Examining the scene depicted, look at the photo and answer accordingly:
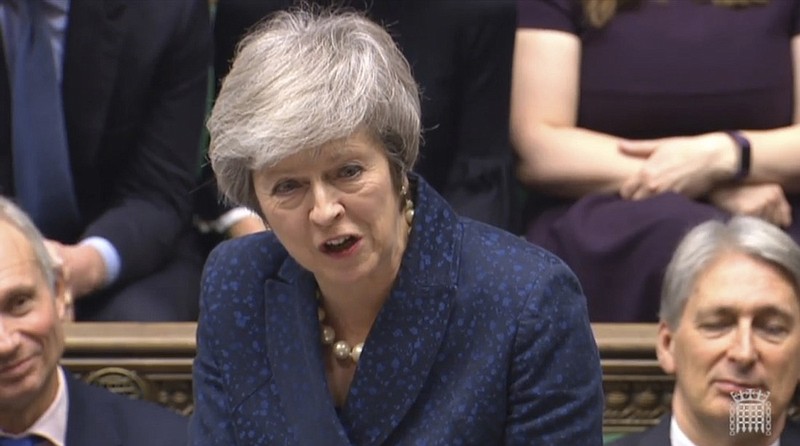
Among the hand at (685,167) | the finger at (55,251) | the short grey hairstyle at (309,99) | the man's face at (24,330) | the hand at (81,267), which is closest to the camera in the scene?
the short grey hairstyle at (309,99)

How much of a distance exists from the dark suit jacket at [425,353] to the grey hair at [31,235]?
0.41 m

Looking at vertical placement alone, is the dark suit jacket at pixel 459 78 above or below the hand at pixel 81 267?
above

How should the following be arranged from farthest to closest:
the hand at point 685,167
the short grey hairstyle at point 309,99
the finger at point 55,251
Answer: the hand at point 685,167 → the finger at point 55,251 → the short grey hairstyle at point 309,99

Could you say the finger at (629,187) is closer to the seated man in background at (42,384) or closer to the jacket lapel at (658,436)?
the jacket lapel at (658,436)

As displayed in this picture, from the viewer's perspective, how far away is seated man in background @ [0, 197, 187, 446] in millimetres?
1822

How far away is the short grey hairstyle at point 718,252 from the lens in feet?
6.21

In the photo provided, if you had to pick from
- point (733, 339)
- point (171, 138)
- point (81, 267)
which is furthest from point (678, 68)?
point (81, 267)

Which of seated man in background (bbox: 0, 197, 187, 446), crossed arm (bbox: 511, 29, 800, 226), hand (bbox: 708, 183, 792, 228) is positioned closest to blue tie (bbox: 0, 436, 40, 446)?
seated man in background (bbox: 0, 197, 187, 446)

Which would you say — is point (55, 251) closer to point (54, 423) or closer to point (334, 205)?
point (54, 423)

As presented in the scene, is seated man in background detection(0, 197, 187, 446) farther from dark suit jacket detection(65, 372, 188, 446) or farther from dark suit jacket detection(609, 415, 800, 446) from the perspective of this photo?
dark suit jacket detection(609, 415, 800, 446)

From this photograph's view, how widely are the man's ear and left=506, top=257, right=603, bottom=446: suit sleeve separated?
53 centimetres

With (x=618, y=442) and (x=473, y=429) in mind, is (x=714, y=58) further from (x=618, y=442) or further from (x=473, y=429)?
(x=473, y=429)

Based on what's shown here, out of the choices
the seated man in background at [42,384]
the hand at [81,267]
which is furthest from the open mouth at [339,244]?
the hand at [81,267]

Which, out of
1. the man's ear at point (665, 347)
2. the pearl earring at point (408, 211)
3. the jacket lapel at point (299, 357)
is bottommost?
the man's ear at point (665, 347)
